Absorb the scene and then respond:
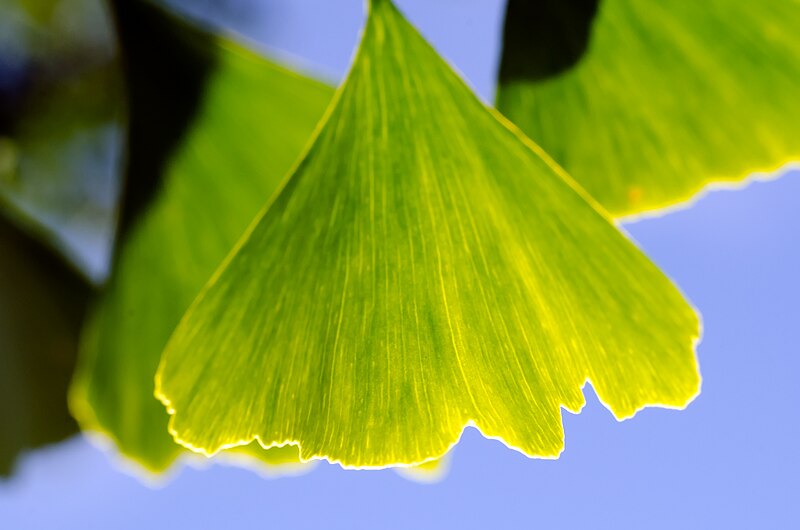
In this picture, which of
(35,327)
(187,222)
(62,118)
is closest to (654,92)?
(187,222)

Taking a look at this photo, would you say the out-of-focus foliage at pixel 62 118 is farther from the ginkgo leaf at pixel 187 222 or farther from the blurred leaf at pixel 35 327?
the ginkgo leaf at pixel 187 222

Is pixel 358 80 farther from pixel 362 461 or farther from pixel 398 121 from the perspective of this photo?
pixel 362 461

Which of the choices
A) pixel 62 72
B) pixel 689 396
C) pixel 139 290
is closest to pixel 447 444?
pixel 689 396

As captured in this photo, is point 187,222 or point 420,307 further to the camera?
point 187,222

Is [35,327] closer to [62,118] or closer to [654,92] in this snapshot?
[62,118]

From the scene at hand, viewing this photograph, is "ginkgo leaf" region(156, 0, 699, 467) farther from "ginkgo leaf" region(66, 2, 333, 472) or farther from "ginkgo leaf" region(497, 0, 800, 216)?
"ginkgo leaf" region(66, 2, 333, 472)

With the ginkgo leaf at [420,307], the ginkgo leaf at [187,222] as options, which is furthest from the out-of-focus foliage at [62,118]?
the ginkgo leaf at [420,307]
